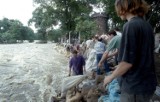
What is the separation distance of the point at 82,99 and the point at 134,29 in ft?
18.5

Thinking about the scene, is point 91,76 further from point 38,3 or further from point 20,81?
point 38,3

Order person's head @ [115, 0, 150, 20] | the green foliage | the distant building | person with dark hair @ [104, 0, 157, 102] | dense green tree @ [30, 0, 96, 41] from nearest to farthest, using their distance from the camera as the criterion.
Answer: person with dark hair @ [104, 0, 157, 102] → person's head @ [115, 0, 150, 20] → the distant building → dense green tree @ [30, 0, 96, 41] → the green foliage

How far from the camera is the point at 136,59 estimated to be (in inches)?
89.6

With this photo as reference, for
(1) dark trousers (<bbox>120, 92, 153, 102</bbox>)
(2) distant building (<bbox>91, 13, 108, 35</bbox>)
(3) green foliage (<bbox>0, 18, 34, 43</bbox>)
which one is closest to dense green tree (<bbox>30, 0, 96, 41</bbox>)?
(2) distant building (<bbox>91, 13, 108, 35</bbox>)

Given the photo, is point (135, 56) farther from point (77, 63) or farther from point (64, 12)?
point (64, 12)

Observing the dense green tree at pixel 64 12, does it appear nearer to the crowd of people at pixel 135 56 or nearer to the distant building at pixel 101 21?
the distant building at pixel 101 21

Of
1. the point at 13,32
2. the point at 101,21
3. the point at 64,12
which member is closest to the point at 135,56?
the point at 101,21

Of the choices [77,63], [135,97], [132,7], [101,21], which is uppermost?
[101,21]

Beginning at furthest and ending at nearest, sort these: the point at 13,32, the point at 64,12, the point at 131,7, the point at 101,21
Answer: the point at 13,32 → the point at 64,12 → the point at 101,21 → the point at 131,7

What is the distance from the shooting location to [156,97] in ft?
19.3

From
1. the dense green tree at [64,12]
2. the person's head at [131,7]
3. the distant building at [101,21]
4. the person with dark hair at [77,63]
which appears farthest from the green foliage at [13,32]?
the person's head at [131,7]

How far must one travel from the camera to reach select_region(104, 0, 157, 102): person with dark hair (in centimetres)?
225

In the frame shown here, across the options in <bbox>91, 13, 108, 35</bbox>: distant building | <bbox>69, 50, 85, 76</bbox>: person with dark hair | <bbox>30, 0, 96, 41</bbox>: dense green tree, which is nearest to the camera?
<bbox>69, 50, 85, 76</bbox>: person with dark hair

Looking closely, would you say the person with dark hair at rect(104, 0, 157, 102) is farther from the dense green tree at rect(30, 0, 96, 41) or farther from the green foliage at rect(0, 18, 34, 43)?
the green foliage at rect(0, 18, 34, 43)
